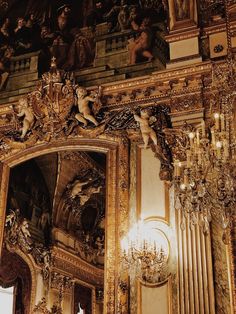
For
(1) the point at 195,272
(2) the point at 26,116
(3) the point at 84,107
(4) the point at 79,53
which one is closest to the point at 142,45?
(4) the point at 79,53

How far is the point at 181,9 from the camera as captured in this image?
29.5 feet

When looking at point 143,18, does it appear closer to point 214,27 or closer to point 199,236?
point 214,27

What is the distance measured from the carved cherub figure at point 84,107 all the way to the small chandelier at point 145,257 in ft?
7.34

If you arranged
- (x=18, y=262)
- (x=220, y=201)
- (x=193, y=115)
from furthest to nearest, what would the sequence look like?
(x=18, y=262), (x=193, y=115), (x=220, y=201)

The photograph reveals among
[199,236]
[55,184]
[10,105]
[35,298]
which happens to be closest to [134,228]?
[199,236]

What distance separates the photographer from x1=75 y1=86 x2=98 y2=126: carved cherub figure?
348 inches

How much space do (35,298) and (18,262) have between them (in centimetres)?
72

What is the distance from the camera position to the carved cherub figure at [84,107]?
8828 millimetres

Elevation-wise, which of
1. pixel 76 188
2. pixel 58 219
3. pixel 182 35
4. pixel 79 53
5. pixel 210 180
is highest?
pixel 79 53

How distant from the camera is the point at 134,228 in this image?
7.77m

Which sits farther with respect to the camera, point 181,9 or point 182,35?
point 181,9

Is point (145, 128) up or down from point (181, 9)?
down

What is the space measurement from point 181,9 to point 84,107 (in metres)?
2.36

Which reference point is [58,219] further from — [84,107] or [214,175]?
[214,175]
